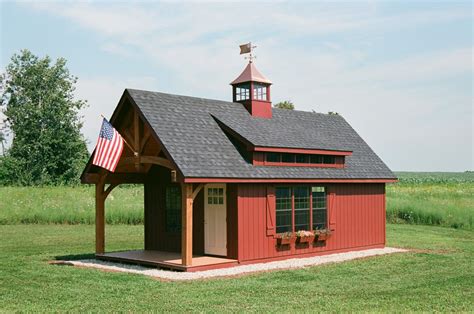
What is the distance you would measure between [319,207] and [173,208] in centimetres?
446

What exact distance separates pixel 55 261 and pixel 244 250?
5.56 meters

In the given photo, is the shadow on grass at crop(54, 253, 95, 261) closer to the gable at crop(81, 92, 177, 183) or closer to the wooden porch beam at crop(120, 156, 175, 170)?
the gable at crop(81, 92, 177, 183)

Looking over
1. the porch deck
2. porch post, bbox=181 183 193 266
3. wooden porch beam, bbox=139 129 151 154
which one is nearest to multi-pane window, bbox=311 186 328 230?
the porch deck

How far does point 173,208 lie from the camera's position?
745 inches

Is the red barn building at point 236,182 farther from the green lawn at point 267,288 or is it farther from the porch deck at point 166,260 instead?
the green lawn at point 267,288

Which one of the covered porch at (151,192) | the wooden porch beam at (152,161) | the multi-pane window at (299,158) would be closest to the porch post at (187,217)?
the covered porch at (151,192)

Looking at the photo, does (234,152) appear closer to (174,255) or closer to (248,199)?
(248,199)

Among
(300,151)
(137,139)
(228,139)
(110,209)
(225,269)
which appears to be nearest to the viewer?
(225,269)

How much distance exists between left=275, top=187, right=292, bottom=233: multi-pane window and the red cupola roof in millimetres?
4393

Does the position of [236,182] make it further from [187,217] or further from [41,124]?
[41,124]

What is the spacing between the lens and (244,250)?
17.0m

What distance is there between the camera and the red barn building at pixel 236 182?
16578 millimetres

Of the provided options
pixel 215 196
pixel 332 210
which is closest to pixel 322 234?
pixel 332 210

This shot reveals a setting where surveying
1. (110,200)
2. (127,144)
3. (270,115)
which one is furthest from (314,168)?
(110,200)
